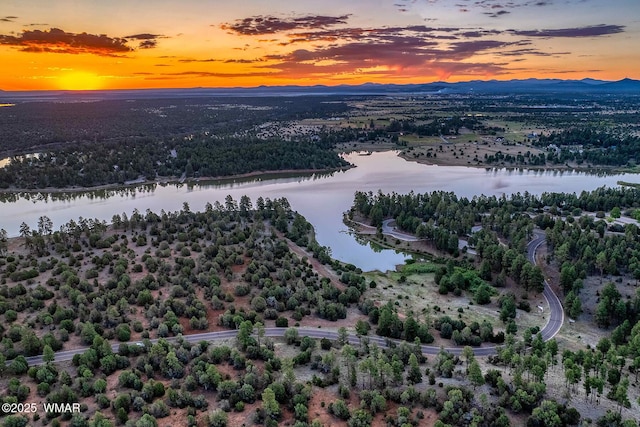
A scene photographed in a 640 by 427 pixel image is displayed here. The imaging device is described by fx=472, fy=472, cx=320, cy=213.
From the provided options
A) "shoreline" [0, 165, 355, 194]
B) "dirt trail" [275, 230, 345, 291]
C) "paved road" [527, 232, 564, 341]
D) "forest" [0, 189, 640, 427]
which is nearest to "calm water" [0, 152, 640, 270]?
"shoreline" [0, 165, 355, 194]

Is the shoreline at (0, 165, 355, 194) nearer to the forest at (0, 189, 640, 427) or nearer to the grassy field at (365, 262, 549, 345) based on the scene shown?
the forest at (0, 189, 640, 427)

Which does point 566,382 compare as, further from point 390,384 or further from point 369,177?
point 369,177

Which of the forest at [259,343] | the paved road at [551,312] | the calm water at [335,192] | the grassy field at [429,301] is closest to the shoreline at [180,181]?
the calm water at [335,192]

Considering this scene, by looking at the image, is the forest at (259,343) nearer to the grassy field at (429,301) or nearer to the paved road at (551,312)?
the grassy field at (429,301)

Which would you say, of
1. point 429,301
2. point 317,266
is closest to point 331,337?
point 429,301

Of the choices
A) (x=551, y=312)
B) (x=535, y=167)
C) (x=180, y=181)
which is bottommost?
(x=551, y=312)

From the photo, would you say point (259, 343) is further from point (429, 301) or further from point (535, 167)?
point (535, 167)

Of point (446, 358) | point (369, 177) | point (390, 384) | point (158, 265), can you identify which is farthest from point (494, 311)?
point (369, 177)
